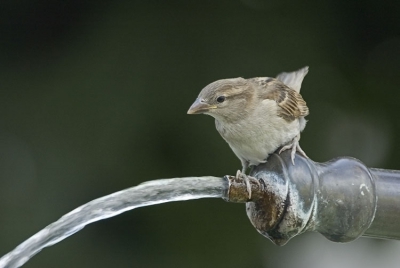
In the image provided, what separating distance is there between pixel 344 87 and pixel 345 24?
272 mm

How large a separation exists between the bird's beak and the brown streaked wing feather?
0.76 feet

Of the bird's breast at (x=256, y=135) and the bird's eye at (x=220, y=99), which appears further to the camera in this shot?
the bird's eye at (x=220, y=99)

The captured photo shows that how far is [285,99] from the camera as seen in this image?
2.17 meters

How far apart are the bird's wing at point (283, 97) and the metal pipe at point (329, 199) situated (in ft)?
2.19

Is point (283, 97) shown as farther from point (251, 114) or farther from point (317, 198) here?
point (317, 198)

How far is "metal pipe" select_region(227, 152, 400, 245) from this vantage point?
1.39 metres

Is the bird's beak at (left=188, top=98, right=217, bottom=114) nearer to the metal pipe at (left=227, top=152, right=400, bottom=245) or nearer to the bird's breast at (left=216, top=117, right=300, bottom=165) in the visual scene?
the bird's breast at (left=216, top=117, right=300, bottom=165)

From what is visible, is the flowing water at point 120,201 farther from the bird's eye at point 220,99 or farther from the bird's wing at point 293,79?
the bird's wing at point 293,79

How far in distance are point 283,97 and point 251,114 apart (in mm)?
150

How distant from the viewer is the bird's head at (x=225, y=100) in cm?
200

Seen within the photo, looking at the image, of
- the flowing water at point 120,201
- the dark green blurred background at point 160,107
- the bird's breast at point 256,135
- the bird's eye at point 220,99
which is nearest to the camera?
the flowing water at point 120,201

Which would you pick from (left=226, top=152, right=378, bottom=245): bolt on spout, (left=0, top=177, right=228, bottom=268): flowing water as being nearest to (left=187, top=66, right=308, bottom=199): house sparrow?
(left=226, top=152, right=378, bottom=245): bolt on spout

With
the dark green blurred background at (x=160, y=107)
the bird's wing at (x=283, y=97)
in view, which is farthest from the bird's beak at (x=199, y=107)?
the dark green blurred background at (x=160, y=107)

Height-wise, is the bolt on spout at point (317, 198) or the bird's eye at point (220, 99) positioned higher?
the bird's eye at point (220, 99)
